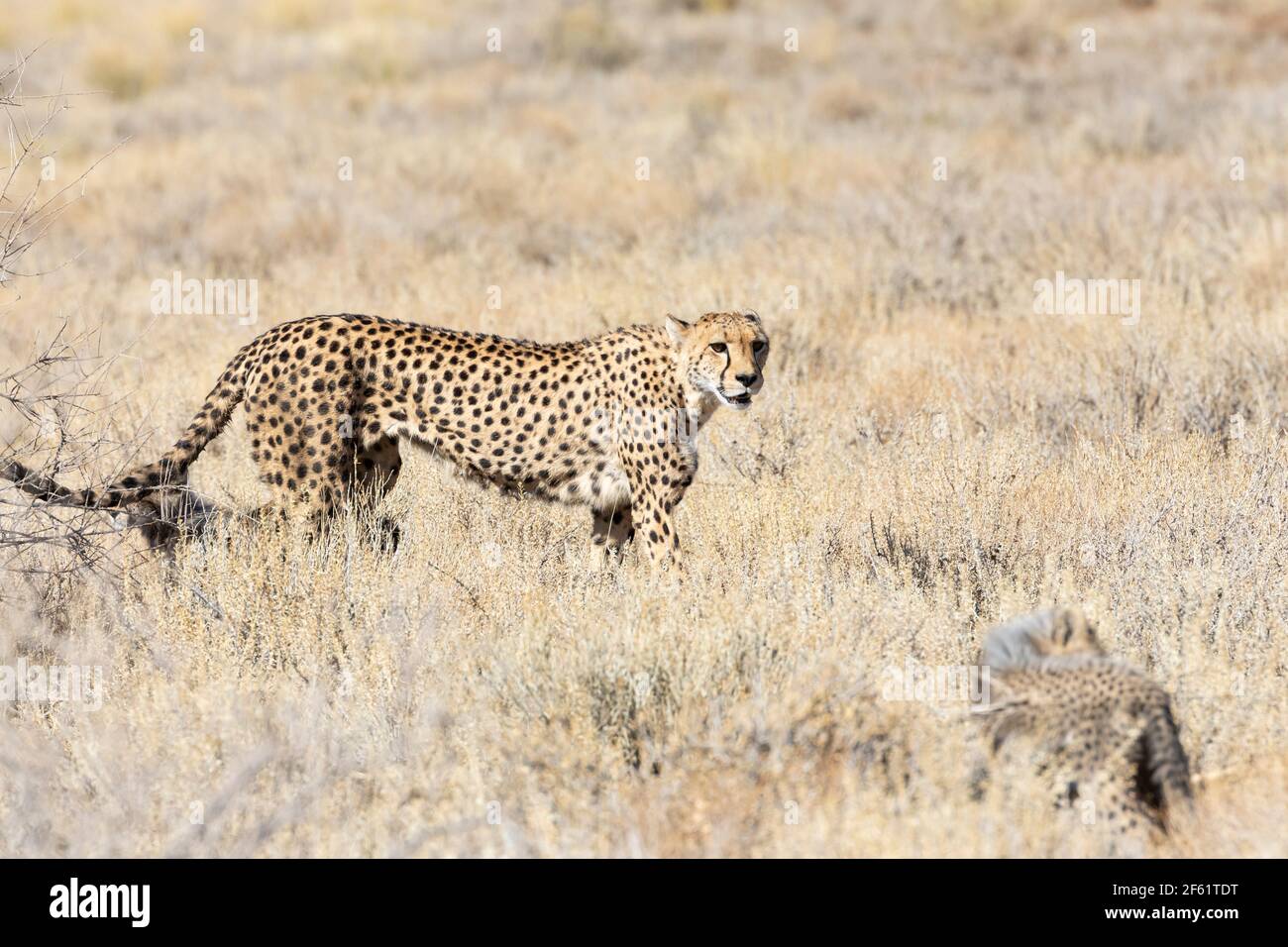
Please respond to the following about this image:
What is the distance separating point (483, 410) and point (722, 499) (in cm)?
111

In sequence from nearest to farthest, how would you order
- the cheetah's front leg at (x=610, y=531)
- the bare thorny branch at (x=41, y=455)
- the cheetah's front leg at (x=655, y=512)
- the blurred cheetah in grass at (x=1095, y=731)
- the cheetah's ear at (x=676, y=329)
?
the blurred cheetah in grass at (x=1095, y=731) < the bare thorny branch at (x=41, y=455) < the cheetah's front leg at (x=655, y=512) < the cheetah's ear at (x=676, y=329) < the cheetah's front leg at (x=610, y=531)

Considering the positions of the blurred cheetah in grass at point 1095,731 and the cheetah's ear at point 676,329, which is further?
the cheetah's ear at point 676,329

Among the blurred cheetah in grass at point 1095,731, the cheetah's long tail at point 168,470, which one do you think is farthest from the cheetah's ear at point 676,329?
the blurred cheetah in grass at point 1095,731

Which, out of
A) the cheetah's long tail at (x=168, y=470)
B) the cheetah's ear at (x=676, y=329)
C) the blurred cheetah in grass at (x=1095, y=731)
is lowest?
the blurred cheetah in grass at (x=1095, y=731)

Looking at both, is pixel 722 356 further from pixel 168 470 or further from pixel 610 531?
pixel 168 470

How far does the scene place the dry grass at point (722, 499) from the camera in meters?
3.47

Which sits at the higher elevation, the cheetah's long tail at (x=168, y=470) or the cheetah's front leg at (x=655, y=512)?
the cheetah's long tail at (x=168, y=470)

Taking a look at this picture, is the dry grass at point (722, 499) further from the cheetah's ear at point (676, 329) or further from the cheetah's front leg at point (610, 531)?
the cheetah's ear at point (676, 329)

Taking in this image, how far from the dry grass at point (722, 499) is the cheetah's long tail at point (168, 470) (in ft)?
0.91

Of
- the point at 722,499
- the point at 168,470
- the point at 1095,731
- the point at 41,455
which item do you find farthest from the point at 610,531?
the point at 41,455

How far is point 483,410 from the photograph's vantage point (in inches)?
199

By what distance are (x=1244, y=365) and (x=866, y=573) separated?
316 centimetres

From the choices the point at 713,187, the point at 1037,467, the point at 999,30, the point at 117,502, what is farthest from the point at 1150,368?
the point at 999,30

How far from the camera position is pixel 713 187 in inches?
472
